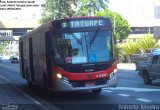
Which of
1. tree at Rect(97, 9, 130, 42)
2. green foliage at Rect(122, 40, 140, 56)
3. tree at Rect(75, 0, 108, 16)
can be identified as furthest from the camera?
tree at Rect(75, 0, 108, 16)

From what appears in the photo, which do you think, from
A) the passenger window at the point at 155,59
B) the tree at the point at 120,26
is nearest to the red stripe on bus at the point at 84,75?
the passenger window at the point at 155,59

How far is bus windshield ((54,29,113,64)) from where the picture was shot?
16344 millimetres

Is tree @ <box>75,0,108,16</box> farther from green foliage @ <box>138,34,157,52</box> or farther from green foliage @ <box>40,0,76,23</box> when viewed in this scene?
green foliage @ <box>138,34,157,52</box>

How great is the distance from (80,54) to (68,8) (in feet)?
289

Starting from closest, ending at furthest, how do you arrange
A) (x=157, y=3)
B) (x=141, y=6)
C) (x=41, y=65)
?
(x=41, y=65) → (x=141, y=6) → (x=157, y=3)

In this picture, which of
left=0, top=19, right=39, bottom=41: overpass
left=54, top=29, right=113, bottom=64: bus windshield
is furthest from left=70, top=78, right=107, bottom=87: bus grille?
left=0, top=19, right=39, bottom=41: overpass

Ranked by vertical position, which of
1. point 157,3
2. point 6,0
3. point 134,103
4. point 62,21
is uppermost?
point 157,3

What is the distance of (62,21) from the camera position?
16.8 metres

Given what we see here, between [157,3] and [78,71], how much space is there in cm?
16902

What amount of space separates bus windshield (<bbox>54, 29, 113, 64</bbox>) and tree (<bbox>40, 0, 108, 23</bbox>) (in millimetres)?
84719

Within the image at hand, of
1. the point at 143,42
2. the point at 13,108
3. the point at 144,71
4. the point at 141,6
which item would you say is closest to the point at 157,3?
the point at 141,6

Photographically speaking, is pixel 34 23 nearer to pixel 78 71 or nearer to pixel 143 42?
pixel 143 42

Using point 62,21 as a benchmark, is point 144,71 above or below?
below

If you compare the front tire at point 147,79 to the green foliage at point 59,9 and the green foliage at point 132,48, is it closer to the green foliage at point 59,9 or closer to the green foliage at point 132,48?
the green foliage at point 132,48
